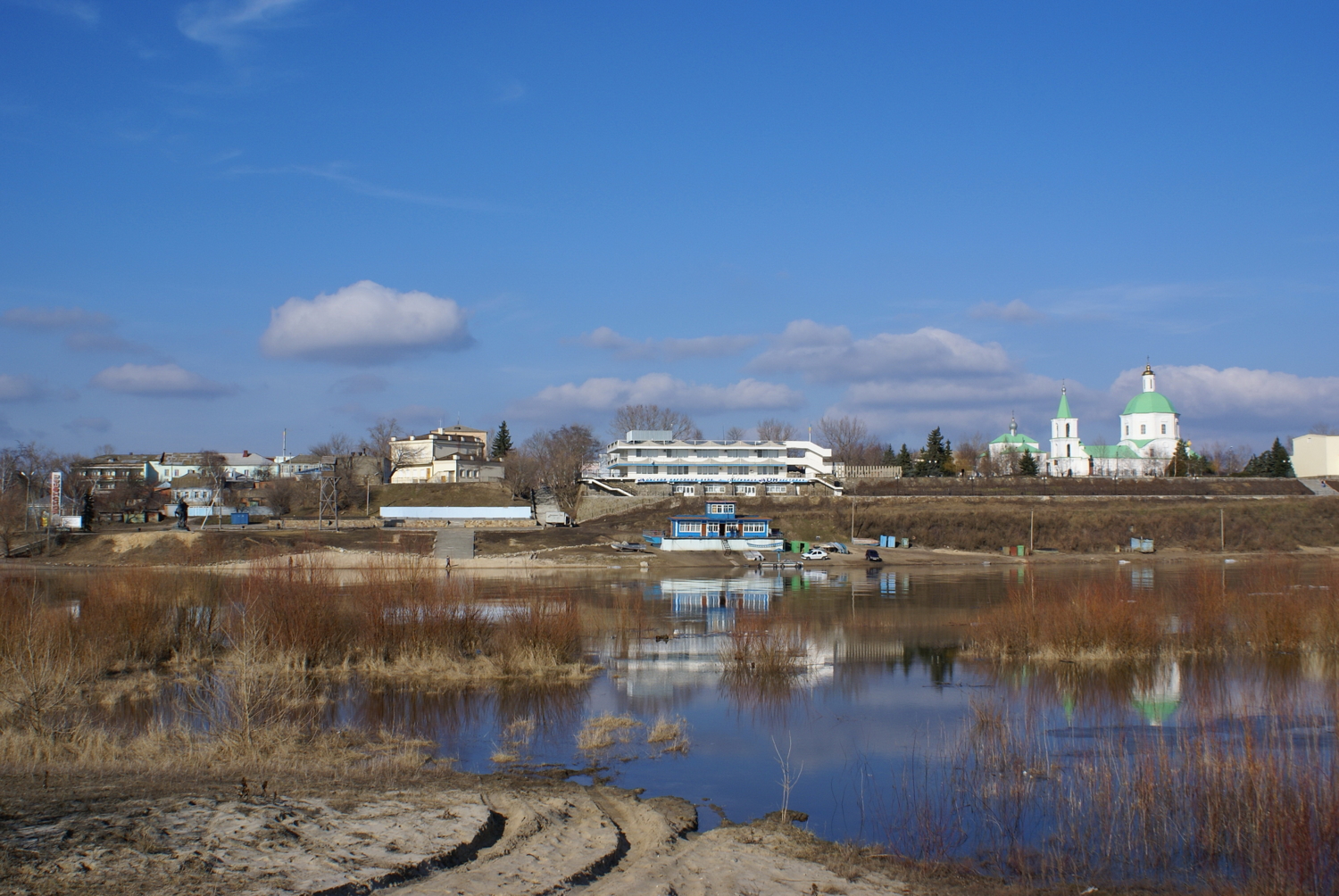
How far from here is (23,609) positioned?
86.5ft

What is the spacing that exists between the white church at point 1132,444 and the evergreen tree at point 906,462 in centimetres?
3961

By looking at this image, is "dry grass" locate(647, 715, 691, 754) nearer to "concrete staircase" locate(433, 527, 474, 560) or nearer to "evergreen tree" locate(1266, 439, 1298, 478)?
"concrete staircase" locate(433, 527, 474, 560)

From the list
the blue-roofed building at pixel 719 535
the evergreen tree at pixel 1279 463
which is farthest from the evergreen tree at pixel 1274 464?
the blue-roofed building at pixel 719 535

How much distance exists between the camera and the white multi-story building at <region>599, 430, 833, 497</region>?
120750 mm

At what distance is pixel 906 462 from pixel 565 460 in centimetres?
4815

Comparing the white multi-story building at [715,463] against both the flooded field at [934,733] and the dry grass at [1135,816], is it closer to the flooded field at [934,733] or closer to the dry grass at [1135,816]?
the flooded field at [934,733]

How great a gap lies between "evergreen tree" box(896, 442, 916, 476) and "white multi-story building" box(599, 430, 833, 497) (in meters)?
12.2

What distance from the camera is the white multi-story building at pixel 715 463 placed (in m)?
121

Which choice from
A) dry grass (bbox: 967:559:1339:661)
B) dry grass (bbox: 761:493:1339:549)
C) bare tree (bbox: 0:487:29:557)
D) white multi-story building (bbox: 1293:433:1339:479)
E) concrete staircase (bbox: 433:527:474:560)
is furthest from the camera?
white multi-story building (bbox: 1293:433:1339:479)

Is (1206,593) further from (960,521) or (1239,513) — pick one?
(1239,513)

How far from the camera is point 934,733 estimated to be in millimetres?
20812

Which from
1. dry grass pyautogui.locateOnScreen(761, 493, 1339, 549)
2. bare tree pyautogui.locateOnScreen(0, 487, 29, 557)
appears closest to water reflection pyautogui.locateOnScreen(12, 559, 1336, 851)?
dry grass pyautogui.locateOnScreen(761, 493, 1339, 549)

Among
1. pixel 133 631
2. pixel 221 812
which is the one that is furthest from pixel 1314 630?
pixel 133 631

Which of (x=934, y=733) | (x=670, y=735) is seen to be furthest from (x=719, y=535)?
(x=670, y=735)
